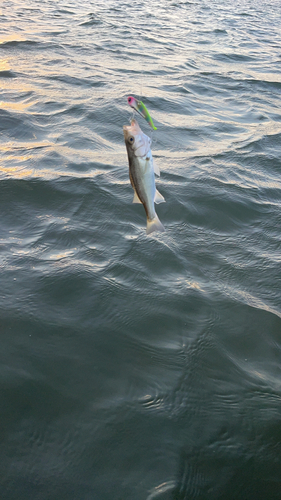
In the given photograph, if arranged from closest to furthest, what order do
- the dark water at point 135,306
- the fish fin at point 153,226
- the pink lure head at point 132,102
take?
the pink lure head at point 132,102 < the fish fin at point 153,226 < the dark water at point 135,306

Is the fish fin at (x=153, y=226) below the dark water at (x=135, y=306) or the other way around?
the other way around

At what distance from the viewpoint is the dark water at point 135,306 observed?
94.7 inches

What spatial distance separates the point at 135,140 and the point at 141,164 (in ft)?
0.43

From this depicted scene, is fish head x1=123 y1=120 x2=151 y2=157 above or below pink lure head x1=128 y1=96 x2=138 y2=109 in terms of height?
below

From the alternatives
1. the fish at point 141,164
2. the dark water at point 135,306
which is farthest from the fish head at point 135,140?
the dark water at point 135,306

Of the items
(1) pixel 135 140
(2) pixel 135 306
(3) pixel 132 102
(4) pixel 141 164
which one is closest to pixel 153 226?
(4) pixel 141 164

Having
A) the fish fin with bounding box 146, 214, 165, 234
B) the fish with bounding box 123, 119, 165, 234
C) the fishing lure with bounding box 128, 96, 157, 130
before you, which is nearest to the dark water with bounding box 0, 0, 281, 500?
the fish fin with bounding box 146, 214, 165, 234

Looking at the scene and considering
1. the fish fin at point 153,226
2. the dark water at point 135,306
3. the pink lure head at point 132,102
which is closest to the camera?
the pink lure head at point 132,102

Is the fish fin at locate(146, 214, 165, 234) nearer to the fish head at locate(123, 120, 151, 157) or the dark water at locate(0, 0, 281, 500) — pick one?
the fish head at locate(123, 120, 151, 157)

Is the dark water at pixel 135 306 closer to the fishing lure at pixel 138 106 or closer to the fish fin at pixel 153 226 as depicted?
the fish fin at pixel 153 226

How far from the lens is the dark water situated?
7.89 ft

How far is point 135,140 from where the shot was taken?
1.85m

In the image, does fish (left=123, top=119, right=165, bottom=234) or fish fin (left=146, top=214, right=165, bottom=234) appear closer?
fish (left=123, top=119, right=165, bottom=234)

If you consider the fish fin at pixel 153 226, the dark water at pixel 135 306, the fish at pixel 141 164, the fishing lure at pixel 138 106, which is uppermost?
the fishing lure at pixel 138 106
